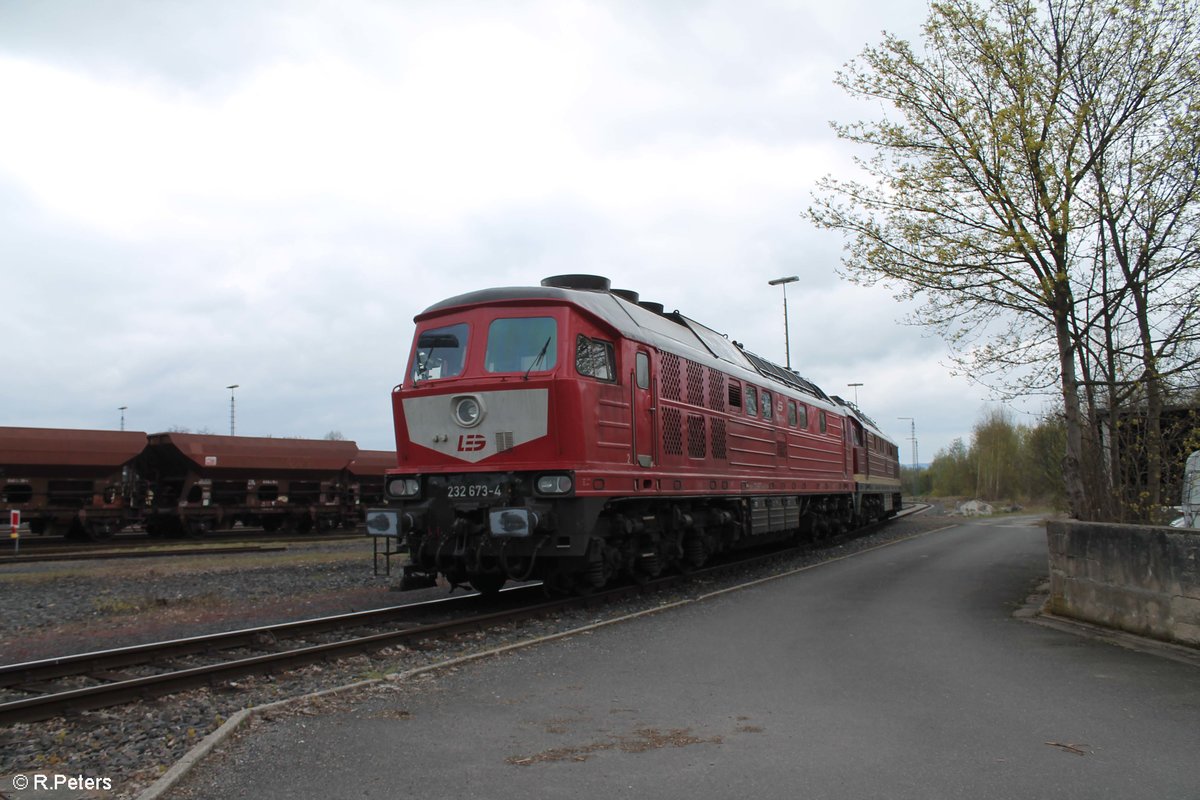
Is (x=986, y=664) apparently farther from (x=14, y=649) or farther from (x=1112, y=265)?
(x=14, y=649)

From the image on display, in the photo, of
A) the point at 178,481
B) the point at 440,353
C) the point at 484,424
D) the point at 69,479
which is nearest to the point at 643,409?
the point at 484,424

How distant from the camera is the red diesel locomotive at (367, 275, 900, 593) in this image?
9.54 m

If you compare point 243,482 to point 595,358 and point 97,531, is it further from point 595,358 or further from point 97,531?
point 595,358

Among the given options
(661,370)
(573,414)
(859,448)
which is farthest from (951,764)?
(859,448)

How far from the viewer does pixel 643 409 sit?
11023mm

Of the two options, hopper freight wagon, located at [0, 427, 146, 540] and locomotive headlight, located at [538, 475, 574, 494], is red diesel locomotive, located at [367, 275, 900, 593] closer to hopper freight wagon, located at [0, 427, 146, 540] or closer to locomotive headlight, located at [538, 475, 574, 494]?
locomotive headlight, located at [538, 475, 574, 494]

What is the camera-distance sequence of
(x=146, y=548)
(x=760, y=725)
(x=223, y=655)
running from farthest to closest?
(x=146, y=548) < (x=223, y=655) < (x=760, y=725)

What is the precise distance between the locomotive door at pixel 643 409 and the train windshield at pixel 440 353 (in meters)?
2.20

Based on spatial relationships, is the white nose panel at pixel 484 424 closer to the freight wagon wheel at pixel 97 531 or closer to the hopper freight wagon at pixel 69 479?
the hopper freight wagon at pixel 69 479

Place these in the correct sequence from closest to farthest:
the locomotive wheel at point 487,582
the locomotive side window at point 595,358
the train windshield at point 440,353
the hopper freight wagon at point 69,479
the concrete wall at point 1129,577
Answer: the concrete wall at point 1129,577, the locomotive side window at point 595,358, the train windshield at point 440,353, the locomotive wheel at point 487,582, the hopper freight wagon at point 69,479

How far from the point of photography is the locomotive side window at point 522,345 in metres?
9.88

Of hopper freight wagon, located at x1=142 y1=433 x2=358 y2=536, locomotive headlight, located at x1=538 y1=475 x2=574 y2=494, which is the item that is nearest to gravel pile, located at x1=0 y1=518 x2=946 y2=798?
locomotive headlight, located at x1=538 y1=475 x2=574 y2=494

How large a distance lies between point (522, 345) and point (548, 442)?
1.26 metres

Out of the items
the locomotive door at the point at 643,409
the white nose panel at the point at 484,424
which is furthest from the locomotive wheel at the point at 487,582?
the locomotive door at the point at 643,409
